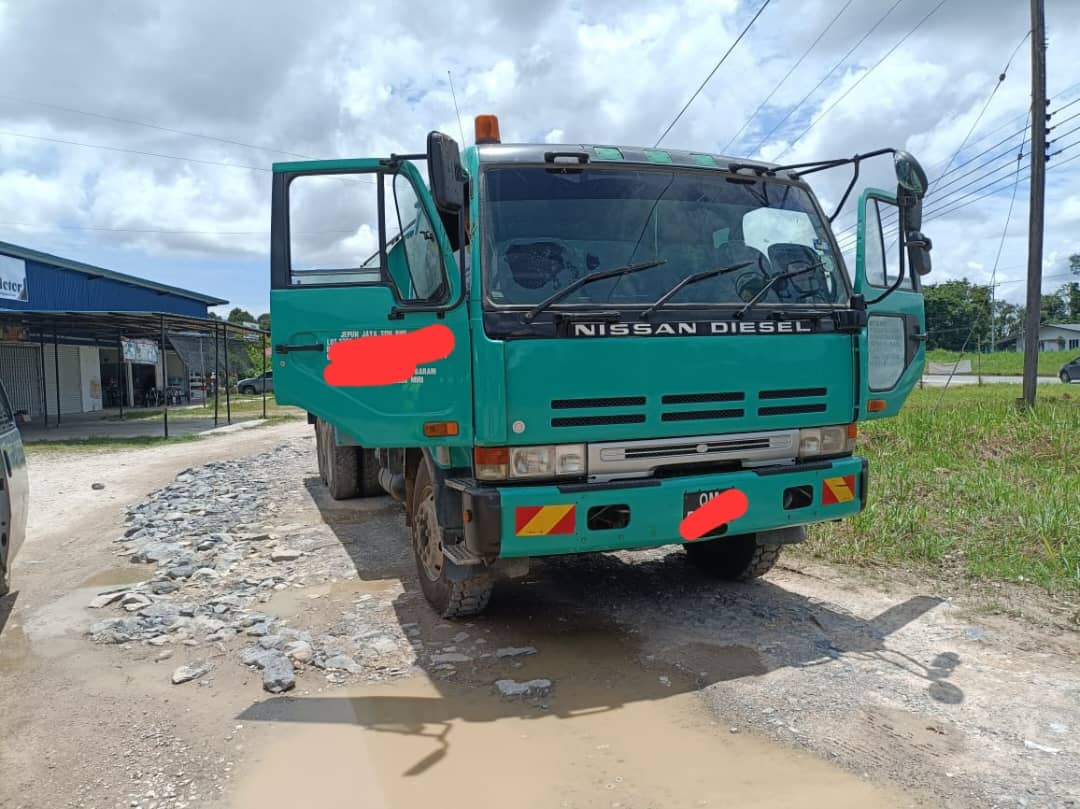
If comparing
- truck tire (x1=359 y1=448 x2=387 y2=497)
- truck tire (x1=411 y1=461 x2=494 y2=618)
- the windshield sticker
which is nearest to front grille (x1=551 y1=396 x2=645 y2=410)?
the windshield sticker

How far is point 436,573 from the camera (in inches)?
179

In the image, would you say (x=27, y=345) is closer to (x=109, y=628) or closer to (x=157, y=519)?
(x=157, y=519)

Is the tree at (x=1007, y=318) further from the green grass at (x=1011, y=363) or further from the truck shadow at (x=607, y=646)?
Answer: the truck shadow at (x=607, y=646)

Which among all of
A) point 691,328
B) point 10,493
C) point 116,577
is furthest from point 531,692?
point 116,577

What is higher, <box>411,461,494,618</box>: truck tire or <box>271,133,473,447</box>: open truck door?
<box>271,133,473,447</box>: open truck door

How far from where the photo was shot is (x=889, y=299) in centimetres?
449

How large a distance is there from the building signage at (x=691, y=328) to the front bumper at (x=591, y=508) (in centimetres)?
73

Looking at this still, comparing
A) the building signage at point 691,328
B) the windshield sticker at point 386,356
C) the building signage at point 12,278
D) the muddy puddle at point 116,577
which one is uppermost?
the building signage at point 12,278

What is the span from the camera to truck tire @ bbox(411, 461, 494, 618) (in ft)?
14.1

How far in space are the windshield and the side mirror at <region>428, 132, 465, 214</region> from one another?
0.28 meters

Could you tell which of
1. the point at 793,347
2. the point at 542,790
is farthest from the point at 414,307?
the point at 542,790

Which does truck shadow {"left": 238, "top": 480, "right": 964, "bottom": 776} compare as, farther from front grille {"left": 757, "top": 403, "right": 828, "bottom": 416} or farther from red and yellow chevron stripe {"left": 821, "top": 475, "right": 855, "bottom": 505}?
front grille {"left": 757, "top": 403, "right": 828, "bottom": 416}

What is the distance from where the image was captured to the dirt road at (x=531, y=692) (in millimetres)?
2865

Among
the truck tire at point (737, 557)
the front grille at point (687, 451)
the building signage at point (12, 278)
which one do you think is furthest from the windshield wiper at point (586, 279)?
the building signage at point (12, 278)
